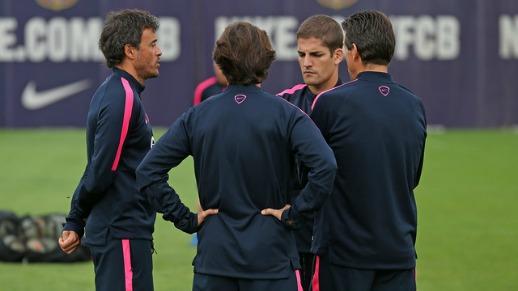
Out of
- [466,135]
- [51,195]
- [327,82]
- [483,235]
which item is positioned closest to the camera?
[327,82]

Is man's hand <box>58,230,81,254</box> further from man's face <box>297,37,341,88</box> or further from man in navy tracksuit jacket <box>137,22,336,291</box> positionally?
man's face <box>297,37,341,88</box>

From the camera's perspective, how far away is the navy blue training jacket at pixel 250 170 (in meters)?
5.05

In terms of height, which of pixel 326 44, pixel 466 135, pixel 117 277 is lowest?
pixel 466 135

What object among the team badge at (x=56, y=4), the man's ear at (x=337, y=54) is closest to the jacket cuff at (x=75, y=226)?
the man's ear at (x=337, y=54)

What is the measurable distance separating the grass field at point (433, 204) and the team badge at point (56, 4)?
2.59m

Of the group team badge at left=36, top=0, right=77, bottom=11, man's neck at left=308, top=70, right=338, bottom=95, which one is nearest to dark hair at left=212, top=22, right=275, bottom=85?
man's neck at left=308, top=70, right=338, bottom=95

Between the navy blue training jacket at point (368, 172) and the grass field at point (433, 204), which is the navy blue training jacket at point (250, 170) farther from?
the grass field at point (433, 204)

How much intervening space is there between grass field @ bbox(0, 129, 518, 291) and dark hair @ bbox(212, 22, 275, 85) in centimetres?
436

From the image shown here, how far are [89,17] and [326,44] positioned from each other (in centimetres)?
1739

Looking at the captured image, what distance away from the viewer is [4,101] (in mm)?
23094

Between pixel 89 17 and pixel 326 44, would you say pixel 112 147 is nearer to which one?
pixel 326 44

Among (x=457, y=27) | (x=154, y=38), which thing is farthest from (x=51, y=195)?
(x=457, y=27)

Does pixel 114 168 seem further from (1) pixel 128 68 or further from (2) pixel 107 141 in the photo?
(1) pixel 128 68

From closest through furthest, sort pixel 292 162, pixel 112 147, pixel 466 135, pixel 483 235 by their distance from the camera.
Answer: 1. pixel 292 162
2. pixel 112 147
3. pixel 483 235
4. pixel 466 135
